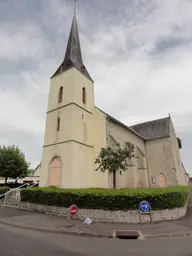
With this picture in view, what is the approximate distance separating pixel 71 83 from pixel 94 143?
7519 millimetres

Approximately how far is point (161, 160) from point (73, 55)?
843 inches

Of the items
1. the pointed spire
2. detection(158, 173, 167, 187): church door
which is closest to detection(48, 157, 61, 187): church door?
the pointed spire

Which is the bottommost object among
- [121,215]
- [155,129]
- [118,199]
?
[121,215]

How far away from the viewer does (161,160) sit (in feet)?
92.1

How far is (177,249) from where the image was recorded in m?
5.25

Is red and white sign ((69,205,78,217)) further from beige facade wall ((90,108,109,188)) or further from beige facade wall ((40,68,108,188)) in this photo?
beige facade wall ((90,108,109,188))

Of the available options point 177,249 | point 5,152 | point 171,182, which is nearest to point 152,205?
point 177,249

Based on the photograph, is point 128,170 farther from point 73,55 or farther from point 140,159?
point 73,55

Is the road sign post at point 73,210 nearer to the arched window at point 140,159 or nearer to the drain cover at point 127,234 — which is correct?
the drain cover at point 127,234

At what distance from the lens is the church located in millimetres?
16656

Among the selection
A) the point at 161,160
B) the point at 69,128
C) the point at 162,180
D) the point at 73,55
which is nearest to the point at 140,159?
the point at 161,160

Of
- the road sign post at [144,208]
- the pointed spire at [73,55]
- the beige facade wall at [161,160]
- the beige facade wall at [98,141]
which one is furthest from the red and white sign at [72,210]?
the beige facade wall at [161,160]

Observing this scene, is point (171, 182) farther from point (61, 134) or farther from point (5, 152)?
point (5, 152)

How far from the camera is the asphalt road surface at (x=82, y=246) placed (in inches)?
190
